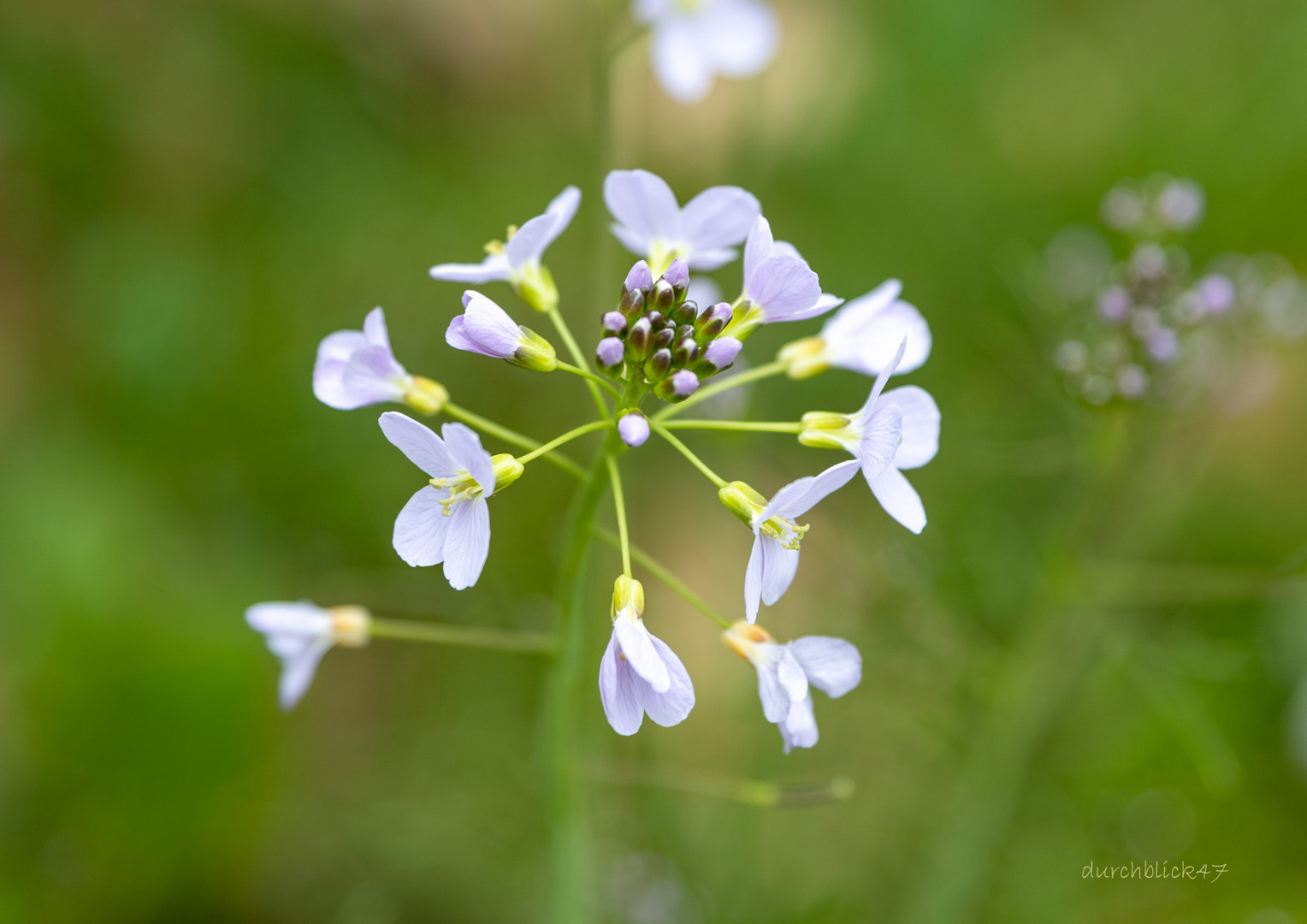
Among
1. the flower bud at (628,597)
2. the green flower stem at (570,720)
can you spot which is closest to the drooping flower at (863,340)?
the green flower stem at (570,720)

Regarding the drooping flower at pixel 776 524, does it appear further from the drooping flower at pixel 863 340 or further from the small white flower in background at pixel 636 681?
the drooping flower at pixel 863 340

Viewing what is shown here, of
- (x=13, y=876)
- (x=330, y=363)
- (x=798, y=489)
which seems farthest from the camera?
(x=13, y=876)

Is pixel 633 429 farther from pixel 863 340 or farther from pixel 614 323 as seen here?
pixel 863 340

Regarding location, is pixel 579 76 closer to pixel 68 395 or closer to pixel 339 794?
pixel 68 395

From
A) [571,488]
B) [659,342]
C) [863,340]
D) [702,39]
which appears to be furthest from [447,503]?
[571,488]

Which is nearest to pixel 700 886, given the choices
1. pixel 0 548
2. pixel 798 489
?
pixel 798 489

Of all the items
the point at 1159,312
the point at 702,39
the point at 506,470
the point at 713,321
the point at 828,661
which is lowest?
the point at 828,661
